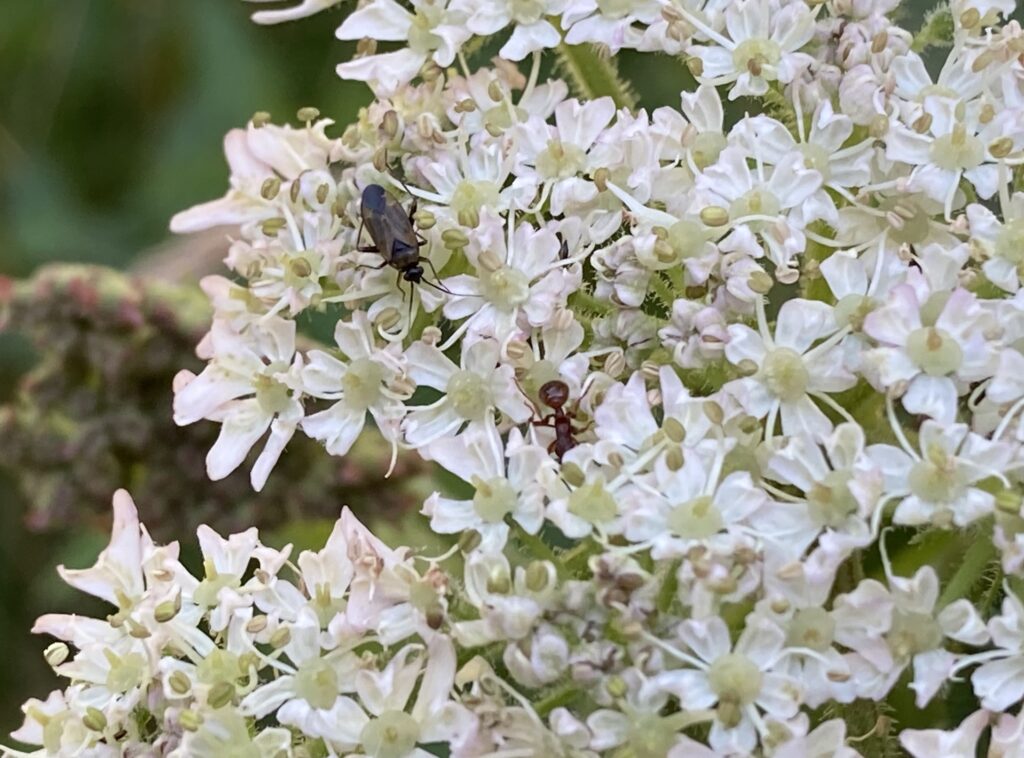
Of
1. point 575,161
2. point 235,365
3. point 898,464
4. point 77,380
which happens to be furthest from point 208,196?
point 898,464

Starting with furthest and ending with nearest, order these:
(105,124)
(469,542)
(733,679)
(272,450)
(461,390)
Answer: (105,124), (272,450), (461,390), (469,542), (733,679)

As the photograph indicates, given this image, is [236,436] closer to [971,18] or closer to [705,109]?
[705,109]

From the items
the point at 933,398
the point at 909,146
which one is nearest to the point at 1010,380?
the point at 933,398

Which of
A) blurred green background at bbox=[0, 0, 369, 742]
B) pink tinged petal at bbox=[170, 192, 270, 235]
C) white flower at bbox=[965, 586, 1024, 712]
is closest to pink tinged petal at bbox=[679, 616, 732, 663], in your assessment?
white flower at bbox=[965, 586, 1024, 712]

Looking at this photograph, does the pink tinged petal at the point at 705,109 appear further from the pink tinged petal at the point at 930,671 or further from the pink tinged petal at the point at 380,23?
the pink tinged petal at the point at 930,671

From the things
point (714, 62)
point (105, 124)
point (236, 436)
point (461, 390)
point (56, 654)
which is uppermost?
point (714, 62)

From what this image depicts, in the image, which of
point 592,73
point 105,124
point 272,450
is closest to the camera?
point 272,450

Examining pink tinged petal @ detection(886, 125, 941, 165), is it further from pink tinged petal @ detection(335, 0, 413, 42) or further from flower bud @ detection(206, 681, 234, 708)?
flower bud @ detection(206, 681, 234, 708)
